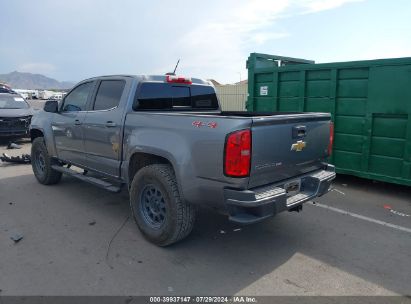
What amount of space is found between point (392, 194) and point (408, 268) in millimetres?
2877

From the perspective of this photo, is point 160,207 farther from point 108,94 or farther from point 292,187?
point 108,94

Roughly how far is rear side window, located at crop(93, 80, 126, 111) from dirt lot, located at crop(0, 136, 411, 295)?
1568 millimetres

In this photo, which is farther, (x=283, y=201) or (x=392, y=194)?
(x=392, y=194)

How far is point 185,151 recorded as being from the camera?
362 cm

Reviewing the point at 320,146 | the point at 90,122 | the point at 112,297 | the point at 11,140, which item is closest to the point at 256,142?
the point at 320,146

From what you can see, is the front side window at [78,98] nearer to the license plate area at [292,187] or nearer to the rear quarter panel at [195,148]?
the rear quarter panel at [195,148]

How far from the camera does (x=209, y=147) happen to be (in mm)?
3396

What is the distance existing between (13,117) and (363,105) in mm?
10401

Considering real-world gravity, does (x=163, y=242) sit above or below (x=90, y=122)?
below

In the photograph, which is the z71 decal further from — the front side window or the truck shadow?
the front side window

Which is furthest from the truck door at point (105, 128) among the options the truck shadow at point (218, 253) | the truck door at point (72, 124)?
the truck shadow at point (218, 253)

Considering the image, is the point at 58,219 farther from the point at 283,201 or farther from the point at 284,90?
the point at 284,90

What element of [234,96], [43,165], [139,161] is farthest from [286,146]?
[234,96]

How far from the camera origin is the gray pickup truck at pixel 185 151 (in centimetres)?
335
